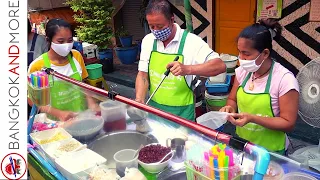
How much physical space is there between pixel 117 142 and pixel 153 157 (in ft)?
1.48

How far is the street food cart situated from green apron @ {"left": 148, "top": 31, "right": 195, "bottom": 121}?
514 millimetres

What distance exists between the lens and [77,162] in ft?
6.80

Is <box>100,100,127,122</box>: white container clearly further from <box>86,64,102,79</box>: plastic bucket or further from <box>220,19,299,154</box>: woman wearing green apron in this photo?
<box>86,64,102,79</box>: plastic bucket

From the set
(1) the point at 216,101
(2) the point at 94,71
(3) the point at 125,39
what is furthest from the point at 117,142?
(3) the point at 125,39

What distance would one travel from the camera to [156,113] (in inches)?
74.2

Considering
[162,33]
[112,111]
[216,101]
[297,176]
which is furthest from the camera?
[216,101]

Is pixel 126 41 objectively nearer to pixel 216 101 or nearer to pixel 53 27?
pixel 216 101

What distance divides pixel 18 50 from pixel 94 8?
639 centimetres

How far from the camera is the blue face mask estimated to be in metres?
2.60

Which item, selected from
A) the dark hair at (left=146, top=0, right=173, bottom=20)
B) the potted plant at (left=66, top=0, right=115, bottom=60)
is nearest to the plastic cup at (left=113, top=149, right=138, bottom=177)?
the dark hair at (left=146, top=0, right=173, bottom=20)

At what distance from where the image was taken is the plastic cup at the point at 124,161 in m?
1.92

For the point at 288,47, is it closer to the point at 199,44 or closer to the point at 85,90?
the point at 199,44

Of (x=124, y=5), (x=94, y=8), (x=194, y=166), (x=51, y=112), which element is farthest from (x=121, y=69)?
(x=194, y=166)

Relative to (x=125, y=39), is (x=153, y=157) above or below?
below
